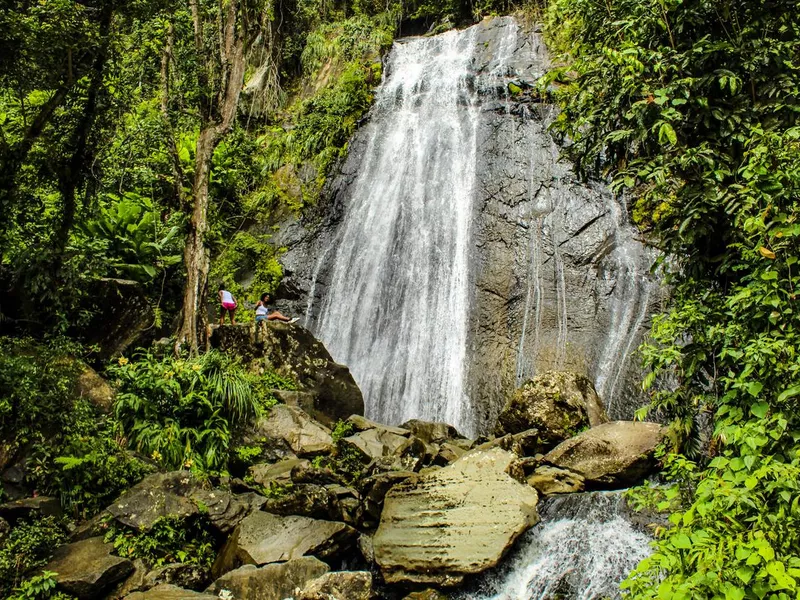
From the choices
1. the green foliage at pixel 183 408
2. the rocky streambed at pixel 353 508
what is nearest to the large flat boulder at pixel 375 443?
the rocky streambed at pixel 353 508

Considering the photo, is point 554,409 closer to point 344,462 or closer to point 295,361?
point 344,462

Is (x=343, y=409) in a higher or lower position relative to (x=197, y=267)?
lower

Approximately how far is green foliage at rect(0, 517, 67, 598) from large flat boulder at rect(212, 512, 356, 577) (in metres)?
1.57

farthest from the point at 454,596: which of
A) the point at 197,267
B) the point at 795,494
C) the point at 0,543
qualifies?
the point at 197,267

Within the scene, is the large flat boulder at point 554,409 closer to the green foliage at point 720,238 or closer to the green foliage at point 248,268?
the green foliage at point 720,238

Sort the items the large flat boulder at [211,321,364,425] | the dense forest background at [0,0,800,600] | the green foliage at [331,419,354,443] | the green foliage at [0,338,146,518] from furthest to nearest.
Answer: the large flat boulder at [211,321,364,425] < the green foliage at [331,419,354,443] < the green foliage at [0,338,146,518] < the dense forest background at [0,0,800,600]

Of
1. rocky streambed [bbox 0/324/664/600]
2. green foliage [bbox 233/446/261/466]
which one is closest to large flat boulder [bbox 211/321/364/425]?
rocky streambed [bbox 0/324/664/600]

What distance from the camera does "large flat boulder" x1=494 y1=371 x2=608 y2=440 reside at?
8387 millimetres

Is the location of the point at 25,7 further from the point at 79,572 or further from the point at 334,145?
the point at 334,145

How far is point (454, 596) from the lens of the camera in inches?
212

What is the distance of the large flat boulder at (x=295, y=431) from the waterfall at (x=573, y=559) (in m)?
3.20

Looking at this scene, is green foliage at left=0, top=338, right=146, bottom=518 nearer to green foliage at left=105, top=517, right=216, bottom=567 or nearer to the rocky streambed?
the rocky streambed

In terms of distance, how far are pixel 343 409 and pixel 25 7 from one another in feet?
23.0

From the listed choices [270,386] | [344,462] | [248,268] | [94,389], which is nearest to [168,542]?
[344,462]
